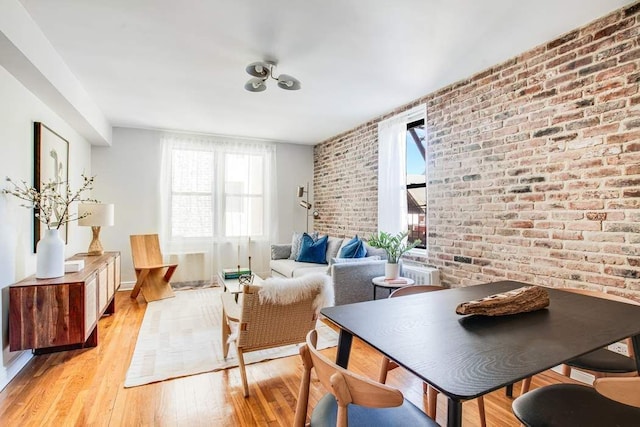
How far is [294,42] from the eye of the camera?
8.26 ft

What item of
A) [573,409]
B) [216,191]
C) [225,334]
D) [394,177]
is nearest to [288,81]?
[394,177]

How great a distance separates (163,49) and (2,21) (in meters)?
0.99

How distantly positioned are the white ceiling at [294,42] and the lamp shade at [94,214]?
125 cm

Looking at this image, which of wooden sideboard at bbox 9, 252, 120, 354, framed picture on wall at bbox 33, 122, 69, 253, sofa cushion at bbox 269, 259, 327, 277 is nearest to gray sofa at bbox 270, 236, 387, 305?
sofa cushion at bbox 269, 259, 327, 277

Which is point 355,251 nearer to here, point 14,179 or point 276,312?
point 276,312

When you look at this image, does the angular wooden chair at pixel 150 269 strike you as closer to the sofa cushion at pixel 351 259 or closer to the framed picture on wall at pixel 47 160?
the framed picture on wall at pixel 47 160

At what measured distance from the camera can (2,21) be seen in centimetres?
181

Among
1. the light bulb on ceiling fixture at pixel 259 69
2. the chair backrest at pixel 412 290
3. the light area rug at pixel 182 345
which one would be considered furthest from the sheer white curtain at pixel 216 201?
the chair backrest at pixel 412 290

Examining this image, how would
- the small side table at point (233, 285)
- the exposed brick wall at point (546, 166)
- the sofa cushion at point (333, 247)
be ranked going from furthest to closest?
the sofa cushion at point (333, 247)
the small side table at point (233, 285)
the exposed brick wall at point (546, 166)

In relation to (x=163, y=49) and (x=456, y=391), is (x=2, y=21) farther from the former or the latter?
(x=456, y=391)

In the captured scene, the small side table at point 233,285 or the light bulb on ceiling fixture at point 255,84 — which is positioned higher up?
the light bulb on ceiling fixture at point 255,84

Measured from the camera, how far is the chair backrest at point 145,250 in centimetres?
461

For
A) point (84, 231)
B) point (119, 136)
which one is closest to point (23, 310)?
point (84, 231)

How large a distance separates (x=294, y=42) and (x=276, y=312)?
203 centimetres
